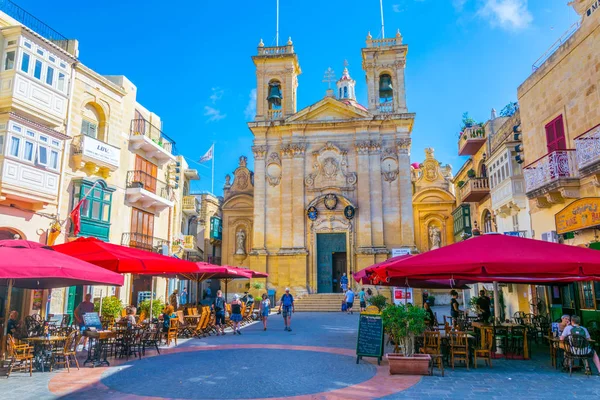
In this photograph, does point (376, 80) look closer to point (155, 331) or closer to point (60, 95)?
point (60, 95)

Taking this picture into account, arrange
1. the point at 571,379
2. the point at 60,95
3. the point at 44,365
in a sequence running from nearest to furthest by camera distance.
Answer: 1. the point at 571,379
2. the point at 44,365
3. the point at 60,95

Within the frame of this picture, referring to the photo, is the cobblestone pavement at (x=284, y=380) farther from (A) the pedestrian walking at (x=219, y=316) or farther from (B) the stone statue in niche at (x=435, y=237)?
(B) the stone statue in niche at (x=435, y=237)

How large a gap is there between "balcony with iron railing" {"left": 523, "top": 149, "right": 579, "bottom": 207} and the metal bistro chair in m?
5.93

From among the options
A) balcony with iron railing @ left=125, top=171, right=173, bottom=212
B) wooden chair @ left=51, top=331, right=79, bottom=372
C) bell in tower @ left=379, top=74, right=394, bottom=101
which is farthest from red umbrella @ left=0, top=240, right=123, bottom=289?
bell in tower @ left=379, top=74, right=394, bottom=101

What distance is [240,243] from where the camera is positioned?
36.8 meters

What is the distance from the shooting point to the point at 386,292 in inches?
1208

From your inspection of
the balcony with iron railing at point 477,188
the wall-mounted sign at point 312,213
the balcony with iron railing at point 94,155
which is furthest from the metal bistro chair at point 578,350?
the wall-mounted sign at point 312,213

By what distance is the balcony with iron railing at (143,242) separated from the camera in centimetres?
2277

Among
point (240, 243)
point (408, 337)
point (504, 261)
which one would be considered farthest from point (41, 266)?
point (240, 243)

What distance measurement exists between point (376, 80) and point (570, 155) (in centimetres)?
2272

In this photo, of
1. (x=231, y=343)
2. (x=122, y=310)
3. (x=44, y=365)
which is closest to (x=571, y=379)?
(x=231, y=343)

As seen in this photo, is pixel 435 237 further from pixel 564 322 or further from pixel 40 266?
pixel 40 266

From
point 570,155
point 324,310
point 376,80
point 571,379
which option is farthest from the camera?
point 376,80

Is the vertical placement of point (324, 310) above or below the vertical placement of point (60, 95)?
below
